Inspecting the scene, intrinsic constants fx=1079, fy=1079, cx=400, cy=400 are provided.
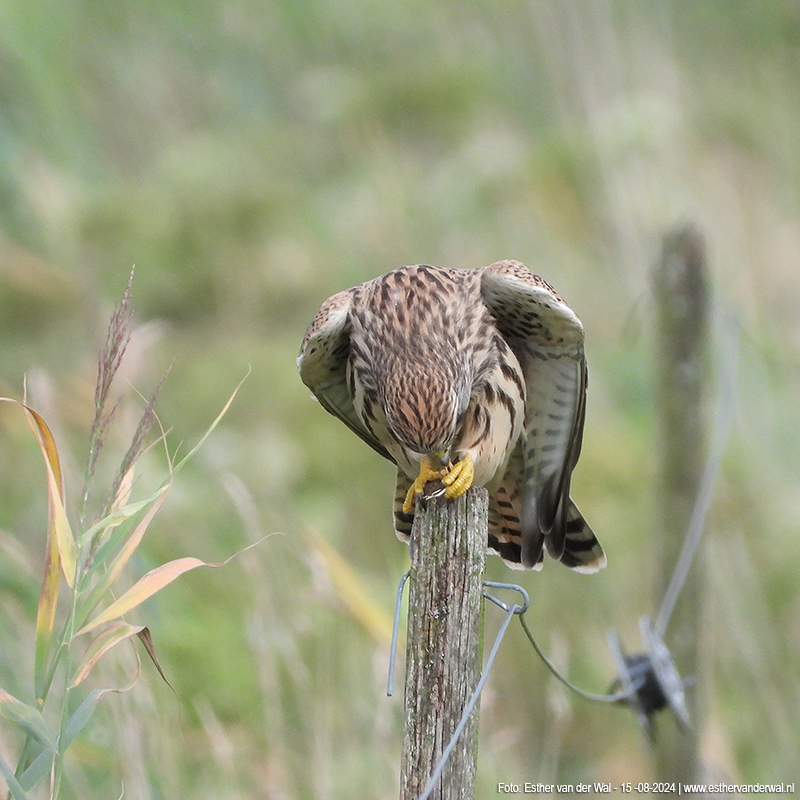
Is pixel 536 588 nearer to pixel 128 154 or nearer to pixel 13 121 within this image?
pixel 13 121

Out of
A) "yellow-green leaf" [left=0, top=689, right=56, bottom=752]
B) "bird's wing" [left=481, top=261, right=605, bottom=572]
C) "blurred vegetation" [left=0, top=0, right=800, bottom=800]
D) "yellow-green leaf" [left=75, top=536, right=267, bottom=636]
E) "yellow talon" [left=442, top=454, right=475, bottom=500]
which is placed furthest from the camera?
"blurred vegetation" [left=0, top=0, right=800, bottom=800]

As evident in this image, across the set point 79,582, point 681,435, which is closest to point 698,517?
point 681,435

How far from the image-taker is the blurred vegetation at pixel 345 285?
3098 millimetres

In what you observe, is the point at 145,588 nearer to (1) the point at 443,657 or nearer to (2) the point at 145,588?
(2) the point at 145,588

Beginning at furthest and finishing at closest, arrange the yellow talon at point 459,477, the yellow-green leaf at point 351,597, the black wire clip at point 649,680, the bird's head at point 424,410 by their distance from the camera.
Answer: the yellow-green leaf at point 351,597, the black wire clip at point 649,680, the bird's head at point 424,410, the yellow talon at point 459,477

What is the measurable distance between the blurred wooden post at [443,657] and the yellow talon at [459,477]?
39 cm

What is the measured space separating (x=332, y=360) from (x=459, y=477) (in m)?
0.68

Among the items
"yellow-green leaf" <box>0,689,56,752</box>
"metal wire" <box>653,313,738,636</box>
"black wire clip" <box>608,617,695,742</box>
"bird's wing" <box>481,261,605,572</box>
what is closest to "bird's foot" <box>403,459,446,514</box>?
"bird's wing" <box>481,261,605,572</box>

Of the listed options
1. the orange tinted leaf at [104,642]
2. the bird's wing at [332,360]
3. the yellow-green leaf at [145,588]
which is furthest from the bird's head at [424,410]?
the orange tinted leaf at [104,642]

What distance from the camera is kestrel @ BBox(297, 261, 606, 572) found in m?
2.51

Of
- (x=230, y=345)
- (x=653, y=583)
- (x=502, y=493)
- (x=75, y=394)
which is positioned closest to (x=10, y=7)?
(x=230, y=345)

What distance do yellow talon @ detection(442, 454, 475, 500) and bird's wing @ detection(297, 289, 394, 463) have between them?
41cm

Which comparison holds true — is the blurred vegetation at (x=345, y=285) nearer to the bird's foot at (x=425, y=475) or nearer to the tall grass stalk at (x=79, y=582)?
the bird's foot at (x=425, y=475)

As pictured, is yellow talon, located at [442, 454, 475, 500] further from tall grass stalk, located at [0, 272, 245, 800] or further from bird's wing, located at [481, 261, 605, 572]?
tall grass stalk, located at [0, 272, 245, 800]
